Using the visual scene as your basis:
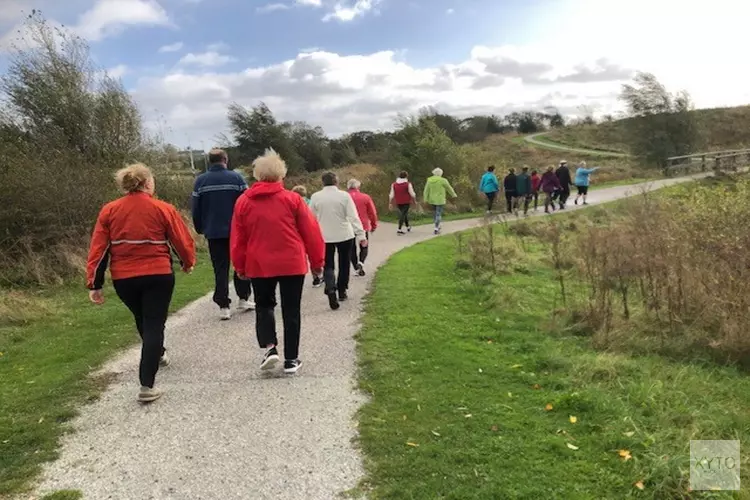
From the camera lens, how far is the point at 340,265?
328 inches

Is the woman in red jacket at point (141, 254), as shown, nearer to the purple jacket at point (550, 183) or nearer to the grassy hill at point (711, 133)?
the purple jacket at point (550, 183)

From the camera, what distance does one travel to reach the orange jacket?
15.3 ft

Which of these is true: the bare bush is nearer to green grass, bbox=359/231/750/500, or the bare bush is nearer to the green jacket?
green grass, bbox=359/231/750/500

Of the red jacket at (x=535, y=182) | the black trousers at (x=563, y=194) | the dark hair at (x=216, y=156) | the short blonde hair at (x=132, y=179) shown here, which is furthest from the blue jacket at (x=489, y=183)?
the short blonde hair at (x=132, y=179)

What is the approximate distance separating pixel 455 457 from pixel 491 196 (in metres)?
16.5

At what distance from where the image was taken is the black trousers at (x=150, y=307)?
15.6 ft

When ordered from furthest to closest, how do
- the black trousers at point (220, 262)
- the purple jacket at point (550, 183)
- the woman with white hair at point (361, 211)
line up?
the purple jacket at point (550, 183), the woman with white hair at point (361, 211), the black trousers at point (220, 262)

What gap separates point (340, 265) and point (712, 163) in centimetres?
3129

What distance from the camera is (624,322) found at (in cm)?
698

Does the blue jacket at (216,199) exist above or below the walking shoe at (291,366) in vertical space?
above

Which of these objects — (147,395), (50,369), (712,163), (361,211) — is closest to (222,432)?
(147,395)

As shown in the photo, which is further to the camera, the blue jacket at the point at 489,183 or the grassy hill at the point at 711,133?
the grassy hill at the point at 711,133

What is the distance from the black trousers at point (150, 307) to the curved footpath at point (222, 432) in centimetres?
36

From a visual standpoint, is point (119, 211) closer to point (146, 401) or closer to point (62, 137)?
point (146, 401)
